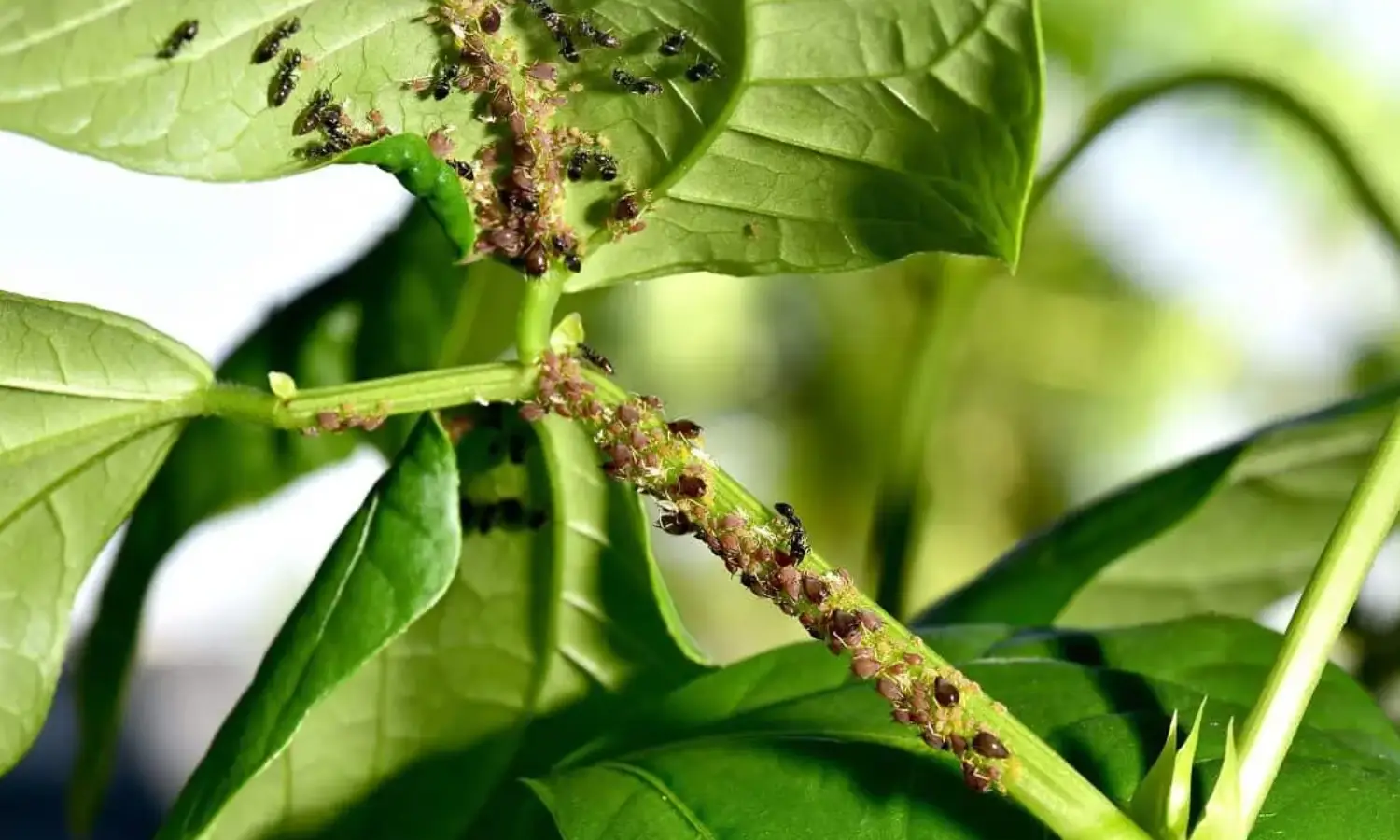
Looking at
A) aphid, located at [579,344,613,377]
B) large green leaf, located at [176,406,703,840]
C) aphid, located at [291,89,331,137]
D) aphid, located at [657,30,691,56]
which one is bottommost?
large green leaf, located at [176,406,703,840]

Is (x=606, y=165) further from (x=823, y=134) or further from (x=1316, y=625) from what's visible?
(x=1316, y=625)

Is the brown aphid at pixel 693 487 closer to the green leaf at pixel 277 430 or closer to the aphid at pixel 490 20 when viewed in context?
the aphid at pixel 490 20

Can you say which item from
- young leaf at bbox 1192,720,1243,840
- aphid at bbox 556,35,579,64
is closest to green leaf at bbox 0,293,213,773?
aphid at bbox 556,35,579,64

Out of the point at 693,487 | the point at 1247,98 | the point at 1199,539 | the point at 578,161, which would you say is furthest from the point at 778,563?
the point at 1247,98

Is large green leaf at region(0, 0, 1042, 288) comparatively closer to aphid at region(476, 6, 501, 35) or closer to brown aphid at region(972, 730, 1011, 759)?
aphid at region(476, 6, 501, 35)

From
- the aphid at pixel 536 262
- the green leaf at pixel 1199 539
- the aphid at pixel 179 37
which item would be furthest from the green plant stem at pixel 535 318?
the green leaf at pixel 1199 539

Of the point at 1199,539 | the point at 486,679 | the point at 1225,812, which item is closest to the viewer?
the point at 1225,812

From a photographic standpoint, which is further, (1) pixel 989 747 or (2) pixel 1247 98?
(2) pixel 1247 98
